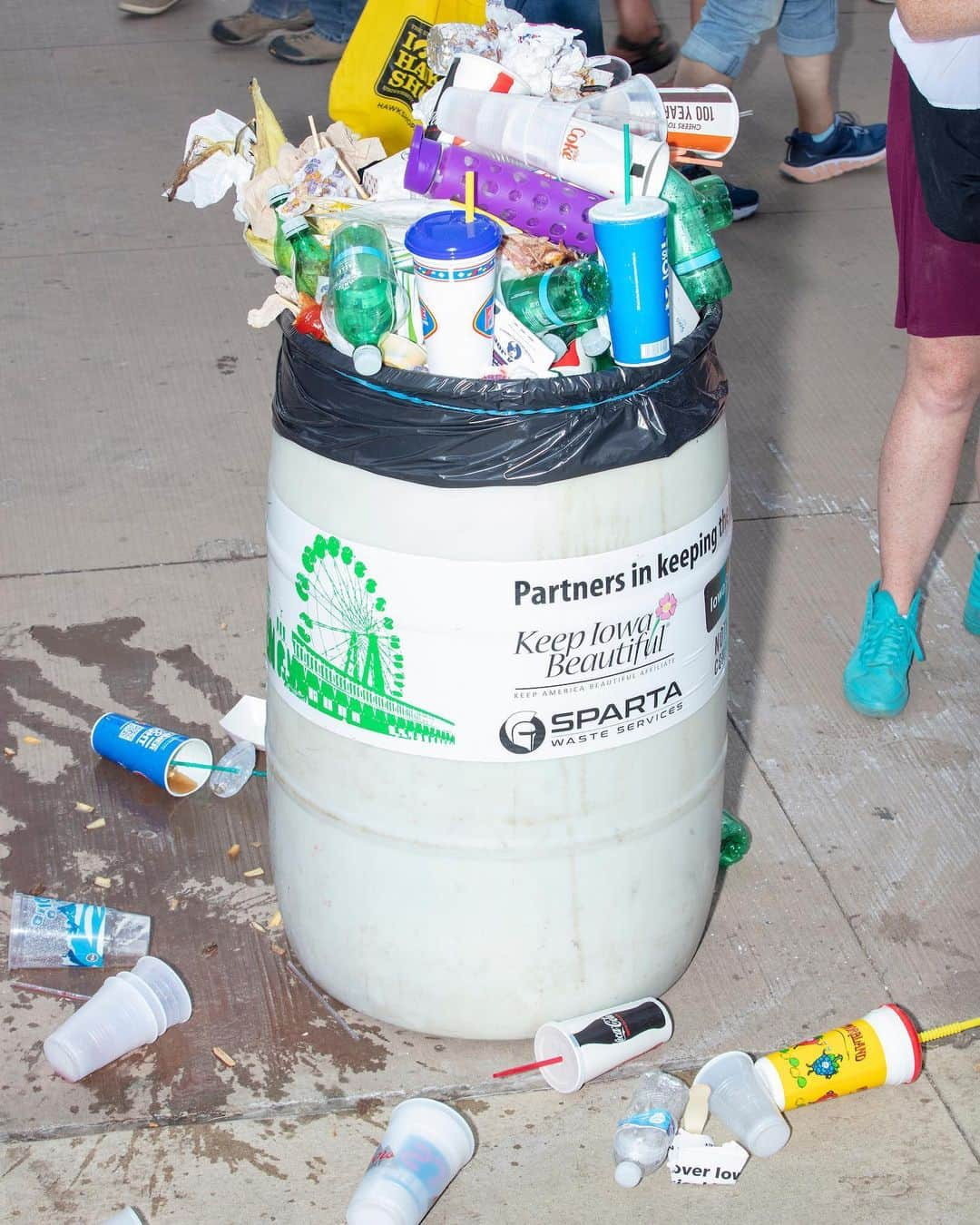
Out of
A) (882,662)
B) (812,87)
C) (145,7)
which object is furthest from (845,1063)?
(145,7)

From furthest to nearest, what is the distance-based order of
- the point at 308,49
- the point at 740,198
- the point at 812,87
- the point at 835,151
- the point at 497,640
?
the point at 308,49, the point at 835,151, the point at 812,87, the point at 740,198, the point at 497,640

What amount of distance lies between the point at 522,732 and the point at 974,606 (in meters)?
1.68

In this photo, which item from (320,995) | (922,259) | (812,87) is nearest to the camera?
(320,995)

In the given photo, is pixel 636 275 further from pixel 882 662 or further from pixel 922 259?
pixel 882 662

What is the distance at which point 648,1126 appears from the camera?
2.20m

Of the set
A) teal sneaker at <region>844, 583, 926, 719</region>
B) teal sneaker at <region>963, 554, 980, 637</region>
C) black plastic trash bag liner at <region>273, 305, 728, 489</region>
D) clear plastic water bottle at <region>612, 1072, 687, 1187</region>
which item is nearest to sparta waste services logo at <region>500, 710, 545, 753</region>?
black plastic trash bag liner at <region>273, 305, 728, 489</region>

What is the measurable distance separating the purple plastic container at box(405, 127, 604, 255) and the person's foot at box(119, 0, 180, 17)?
6118 mm

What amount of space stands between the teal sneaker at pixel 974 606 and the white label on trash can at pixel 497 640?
139 centimetres

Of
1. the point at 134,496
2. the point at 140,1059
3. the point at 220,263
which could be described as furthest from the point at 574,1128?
the point at 220,263

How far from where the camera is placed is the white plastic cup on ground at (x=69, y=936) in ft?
8.29

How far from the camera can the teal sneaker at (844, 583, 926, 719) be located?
10.2 ft

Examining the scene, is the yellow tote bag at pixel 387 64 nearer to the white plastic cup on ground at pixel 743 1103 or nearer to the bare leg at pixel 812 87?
the white plastic cup on ground at pixel 743 1103

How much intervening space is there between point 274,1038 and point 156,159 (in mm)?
4458

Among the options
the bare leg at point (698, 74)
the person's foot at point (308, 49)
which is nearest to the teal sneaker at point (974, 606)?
the bare leg at point (698, 74)
